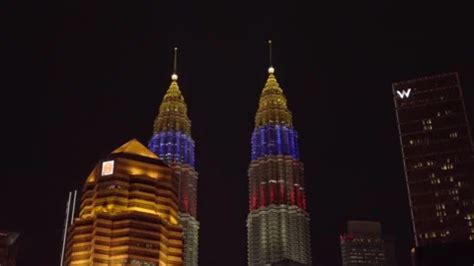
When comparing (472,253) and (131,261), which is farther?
(131,261)

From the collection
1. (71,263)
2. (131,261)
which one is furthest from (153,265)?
(71,263)

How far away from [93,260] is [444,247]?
12203 centimetres

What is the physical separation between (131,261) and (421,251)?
11467cm

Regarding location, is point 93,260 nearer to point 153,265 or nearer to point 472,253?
point 153,265

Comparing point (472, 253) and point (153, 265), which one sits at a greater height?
point (153, 265)

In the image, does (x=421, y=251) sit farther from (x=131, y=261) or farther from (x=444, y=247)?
(x=131, y=261)

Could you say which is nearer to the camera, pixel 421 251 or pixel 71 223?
pixel 421 251

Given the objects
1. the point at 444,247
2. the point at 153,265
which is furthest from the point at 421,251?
the point at 153,265

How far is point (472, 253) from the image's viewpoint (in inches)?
3701

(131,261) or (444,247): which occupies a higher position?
(131,261)

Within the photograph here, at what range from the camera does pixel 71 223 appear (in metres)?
200

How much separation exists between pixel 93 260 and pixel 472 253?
125 metres

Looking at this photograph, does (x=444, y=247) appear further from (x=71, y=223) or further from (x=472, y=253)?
Result: (x=71, y=223)

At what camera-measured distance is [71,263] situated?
7859 inches
